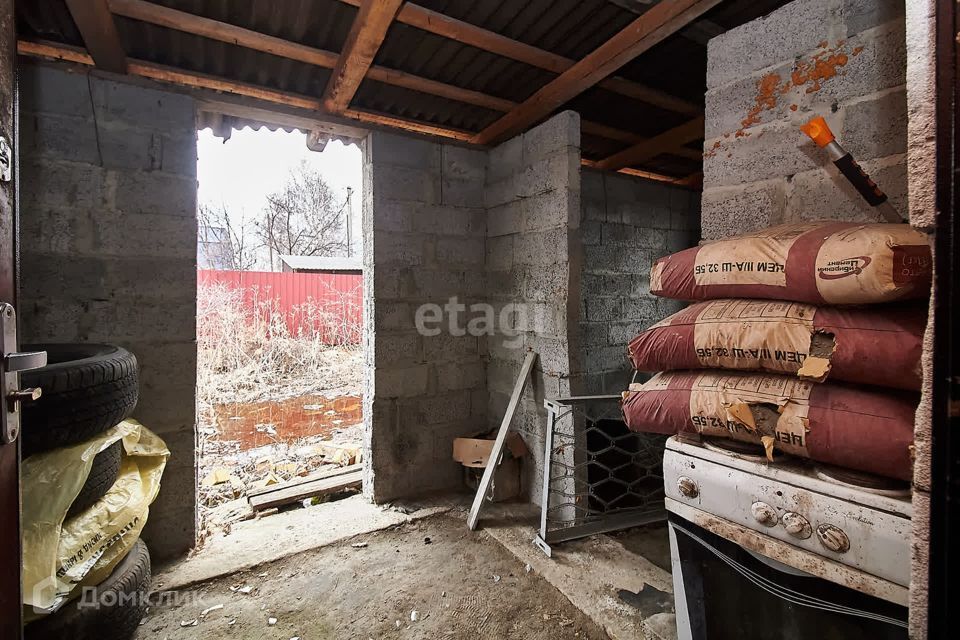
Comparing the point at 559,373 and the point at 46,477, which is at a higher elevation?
the point at 559,373

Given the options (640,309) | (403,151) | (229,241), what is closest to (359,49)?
(403,151)

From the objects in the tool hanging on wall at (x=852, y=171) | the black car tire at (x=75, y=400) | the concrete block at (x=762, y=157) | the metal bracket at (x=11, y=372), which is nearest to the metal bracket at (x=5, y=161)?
the metal bracket at (x=11, y=372)

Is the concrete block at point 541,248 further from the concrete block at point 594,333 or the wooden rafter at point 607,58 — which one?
the concrete block at point 594,333

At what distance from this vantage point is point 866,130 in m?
1.35

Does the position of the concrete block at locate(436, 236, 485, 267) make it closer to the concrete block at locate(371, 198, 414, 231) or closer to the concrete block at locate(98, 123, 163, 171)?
the concrete block at locate(371, 198, 414, 231)

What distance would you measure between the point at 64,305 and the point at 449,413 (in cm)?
220

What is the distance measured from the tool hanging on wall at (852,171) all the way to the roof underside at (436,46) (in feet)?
3.09

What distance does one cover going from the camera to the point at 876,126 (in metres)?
1.33

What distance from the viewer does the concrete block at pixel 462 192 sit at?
311 cm

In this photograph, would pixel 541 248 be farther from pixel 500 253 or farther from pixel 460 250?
pixel 460 250

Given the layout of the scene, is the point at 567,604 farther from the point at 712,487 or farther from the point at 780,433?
the point at 780,433

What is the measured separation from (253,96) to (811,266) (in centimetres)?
287

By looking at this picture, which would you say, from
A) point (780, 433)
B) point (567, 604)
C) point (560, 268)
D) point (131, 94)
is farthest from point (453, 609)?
point (131, 94)

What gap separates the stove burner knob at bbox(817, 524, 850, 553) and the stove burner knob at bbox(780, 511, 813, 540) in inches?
0.9
